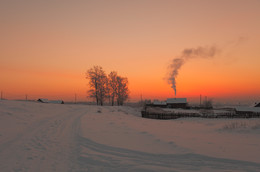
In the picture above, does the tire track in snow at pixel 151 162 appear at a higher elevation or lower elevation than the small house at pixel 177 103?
higher

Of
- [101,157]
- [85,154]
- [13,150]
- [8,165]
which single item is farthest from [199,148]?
[13,150]

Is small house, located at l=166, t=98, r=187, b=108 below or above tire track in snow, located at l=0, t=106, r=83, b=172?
below

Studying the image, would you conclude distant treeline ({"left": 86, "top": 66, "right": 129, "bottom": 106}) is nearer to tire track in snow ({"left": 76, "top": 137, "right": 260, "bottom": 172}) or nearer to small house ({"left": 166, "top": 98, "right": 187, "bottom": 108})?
small house ({"left": 166, "top": 98, "right": 187, "bottom": 108})

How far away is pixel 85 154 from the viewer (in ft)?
21.8

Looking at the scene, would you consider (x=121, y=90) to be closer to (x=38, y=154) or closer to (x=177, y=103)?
(x=177, y=103)

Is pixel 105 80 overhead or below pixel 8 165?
overhead

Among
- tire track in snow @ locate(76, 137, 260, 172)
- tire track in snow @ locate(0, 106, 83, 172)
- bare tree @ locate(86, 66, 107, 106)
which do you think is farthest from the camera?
bare tree @ locate(86, 66, 107, 106)

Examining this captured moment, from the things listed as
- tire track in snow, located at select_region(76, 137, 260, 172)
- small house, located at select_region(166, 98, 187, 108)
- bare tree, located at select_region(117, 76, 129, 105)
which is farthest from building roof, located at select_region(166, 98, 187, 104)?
tire track in snow, located at select_region(76, 137, 260, 172)

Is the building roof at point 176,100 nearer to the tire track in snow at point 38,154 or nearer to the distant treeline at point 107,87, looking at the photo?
the distant treeline at point 107,87

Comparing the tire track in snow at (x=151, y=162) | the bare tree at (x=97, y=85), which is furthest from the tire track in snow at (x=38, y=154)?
the bare tree at (x=97, y=85)

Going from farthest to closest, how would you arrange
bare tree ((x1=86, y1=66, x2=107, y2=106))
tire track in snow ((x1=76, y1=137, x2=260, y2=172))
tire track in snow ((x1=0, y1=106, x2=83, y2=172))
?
bare tree ((x1=86, y1=66, x2=107, y2=106)) → tire track in snow ((x1=0, y1=106, x2=83, y2=172)) → tire track in snow ((x1=76, y1=137, x2=260, y2=172))

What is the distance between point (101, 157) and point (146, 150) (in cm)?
200

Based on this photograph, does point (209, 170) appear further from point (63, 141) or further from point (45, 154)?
point (63, 141)

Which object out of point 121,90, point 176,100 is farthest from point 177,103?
point 121,90
